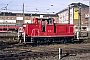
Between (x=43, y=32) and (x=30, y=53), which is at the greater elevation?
(x=43, y=32)

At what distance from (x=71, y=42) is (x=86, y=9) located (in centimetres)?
4730

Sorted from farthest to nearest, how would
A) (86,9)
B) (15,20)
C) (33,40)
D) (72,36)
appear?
(15,20)
(86,9)
(72,36)
(33,40)

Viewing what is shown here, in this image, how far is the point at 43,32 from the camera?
2397 centimetres

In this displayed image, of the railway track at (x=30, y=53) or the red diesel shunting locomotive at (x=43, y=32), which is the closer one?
the railway track at (x=30, y=53)

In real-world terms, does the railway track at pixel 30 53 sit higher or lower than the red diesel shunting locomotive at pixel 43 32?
lower

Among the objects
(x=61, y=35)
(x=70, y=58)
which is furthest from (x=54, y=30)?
(x=70, y=58)

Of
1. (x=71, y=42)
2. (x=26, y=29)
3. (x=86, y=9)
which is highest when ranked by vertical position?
(x=86, y=9)

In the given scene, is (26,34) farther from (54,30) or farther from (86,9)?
(86,9)

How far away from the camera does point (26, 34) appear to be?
23.8 metres

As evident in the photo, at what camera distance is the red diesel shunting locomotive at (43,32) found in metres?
23.5

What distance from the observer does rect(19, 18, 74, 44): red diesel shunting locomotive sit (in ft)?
77.2

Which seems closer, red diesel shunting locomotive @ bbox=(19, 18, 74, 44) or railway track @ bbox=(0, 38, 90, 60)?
railway track @ bbox=(0, 38, 90, 60)

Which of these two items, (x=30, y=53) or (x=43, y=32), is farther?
(x=43, y=32)

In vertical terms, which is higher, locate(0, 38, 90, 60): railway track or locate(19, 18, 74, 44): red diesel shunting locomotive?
locate(19, 18, 74, 44): red diesel shunting locomotive
